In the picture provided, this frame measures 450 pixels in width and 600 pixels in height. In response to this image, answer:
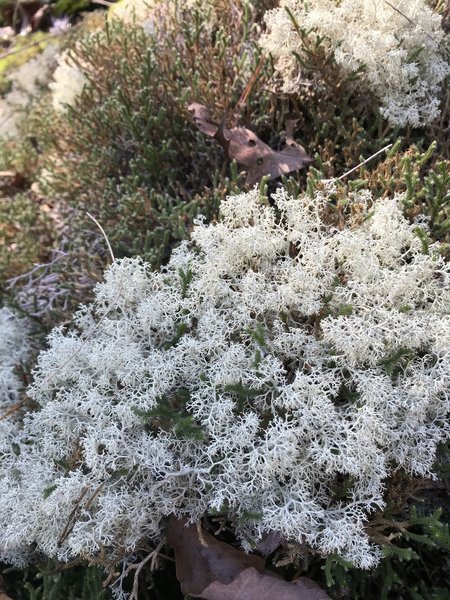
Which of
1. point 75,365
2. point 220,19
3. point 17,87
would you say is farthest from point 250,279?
point 17,87

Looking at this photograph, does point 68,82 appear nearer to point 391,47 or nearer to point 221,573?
point 391,47

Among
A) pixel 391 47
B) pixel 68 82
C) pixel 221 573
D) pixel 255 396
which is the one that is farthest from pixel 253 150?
pixel 221 573

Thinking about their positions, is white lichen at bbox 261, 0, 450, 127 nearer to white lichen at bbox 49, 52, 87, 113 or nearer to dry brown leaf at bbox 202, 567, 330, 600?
white lichen at bbox 49, 52, 87, 113

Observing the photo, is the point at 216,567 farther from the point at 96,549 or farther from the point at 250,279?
the point at 250,279

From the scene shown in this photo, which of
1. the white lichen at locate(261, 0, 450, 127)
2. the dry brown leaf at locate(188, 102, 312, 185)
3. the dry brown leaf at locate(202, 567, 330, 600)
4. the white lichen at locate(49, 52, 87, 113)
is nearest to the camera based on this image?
the dry brown leaf at locate(202, 567, 330, 600)

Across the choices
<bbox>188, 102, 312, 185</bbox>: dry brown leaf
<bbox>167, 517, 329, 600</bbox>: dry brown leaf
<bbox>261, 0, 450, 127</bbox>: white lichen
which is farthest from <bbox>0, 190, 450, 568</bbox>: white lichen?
<bbox>261, 0, 450, 127</bbox>: white lichen

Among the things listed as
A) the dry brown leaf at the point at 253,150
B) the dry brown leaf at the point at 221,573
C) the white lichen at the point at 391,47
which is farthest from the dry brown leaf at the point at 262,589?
the white lichen at the point at 391,47
